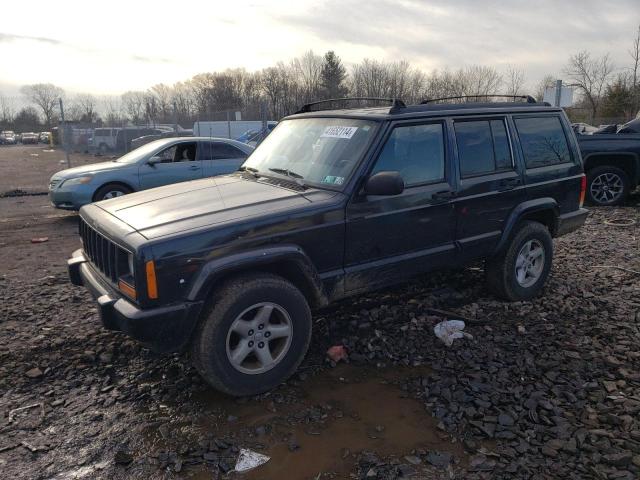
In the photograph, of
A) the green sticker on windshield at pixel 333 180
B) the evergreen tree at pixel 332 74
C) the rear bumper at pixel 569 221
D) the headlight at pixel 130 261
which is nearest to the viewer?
the headlight at pixel 130 261

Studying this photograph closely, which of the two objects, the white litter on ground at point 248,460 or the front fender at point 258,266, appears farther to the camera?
the front fender at point 258,266

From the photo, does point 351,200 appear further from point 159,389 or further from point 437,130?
point 159,389

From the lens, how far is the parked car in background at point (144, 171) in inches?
354

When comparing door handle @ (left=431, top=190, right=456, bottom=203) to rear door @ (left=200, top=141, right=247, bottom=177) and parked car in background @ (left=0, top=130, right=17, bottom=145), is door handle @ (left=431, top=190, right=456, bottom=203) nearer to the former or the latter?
rear door @ (left=200, top=141, right=247, bottom=177)

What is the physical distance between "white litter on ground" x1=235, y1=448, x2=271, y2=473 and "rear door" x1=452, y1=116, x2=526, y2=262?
2527 mm

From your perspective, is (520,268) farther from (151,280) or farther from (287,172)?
(151,280)

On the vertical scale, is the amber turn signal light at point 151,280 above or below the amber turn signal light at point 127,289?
above

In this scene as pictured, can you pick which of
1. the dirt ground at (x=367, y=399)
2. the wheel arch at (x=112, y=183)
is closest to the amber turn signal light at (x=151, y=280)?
the dirt ground at (x=367, y=399)

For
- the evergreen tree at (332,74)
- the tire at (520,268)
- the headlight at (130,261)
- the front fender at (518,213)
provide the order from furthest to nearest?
1. the evergreen tree at (332,74)
2. the tire at (520,268)
3. the front fender at (518,213)
4. the headlight at (130,261)

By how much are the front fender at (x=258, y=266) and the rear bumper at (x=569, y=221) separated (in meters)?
3.10

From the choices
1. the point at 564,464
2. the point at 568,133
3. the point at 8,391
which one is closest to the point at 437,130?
the point at 568,133

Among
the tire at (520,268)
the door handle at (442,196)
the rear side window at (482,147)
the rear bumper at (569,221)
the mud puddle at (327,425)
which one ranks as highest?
the rear side window at (482,147)

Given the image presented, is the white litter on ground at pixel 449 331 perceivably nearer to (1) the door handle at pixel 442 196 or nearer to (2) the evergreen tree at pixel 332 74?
(1) the door handle at pixel 442 196

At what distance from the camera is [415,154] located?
13.2ft
